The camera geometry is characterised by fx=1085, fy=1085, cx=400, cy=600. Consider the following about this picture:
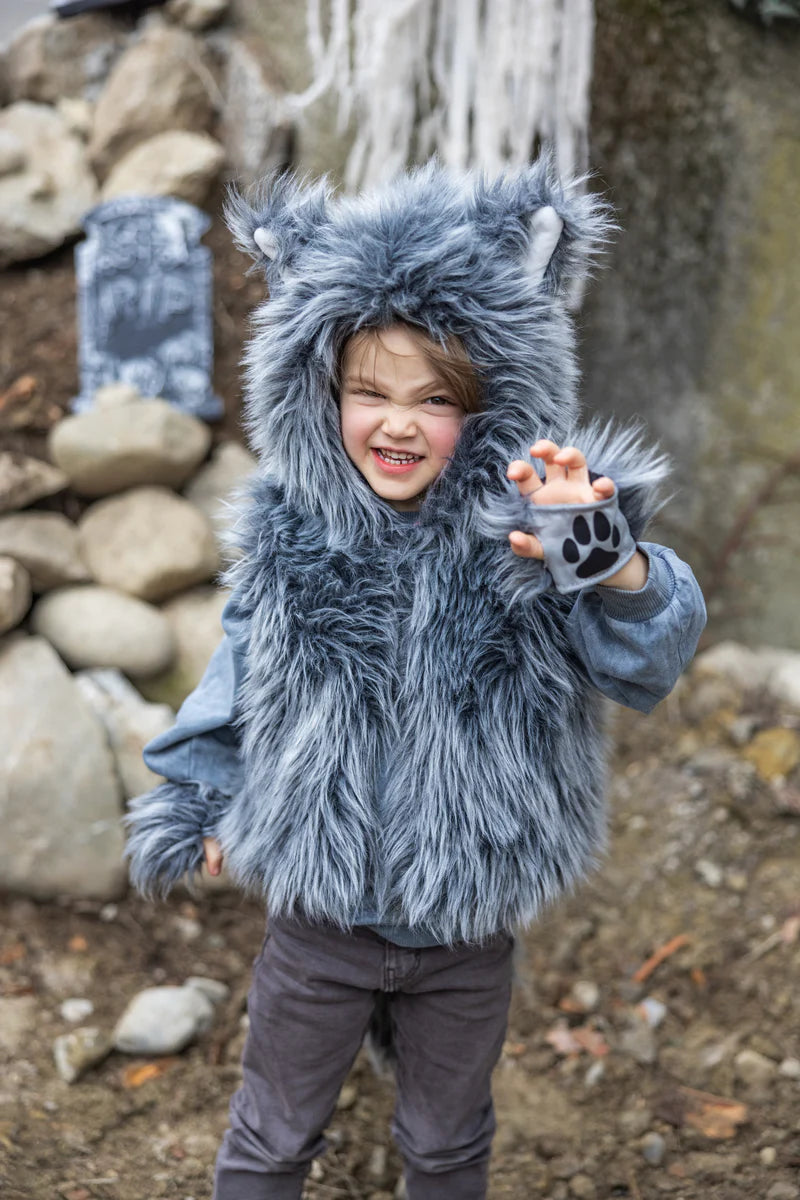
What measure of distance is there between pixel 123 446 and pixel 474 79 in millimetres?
1343

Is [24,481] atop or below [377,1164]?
atop

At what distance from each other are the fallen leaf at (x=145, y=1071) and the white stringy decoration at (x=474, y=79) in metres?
2.27

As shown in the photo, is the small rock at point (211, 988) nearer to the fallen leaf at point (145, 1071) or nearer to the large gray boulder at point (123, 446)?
the fallen leaf at point (145, 1071)

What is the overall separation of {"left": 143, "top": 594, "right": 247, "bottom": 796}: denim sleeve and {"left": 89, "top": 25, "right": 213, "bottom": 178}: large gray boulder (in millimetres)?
2389

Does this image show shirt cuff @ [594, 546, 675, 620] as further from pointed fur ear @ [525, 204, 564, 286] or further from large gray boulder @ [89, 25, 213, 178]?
large gray boulder @ [89, 25, 213, 178]

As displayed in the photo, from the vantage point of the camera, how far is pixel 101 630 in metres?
2.76

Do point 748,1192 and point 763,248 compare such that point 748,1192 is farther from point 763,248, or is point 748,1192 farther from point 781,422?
point 763,248

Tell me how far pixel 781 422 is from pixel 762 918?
1539mm

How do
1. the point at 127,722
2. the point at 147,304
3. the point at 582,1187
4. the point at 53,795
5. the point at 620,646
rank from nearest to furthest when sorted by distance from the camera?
the point at 620,646 → the point at 582,1187 → the point at 53,795 → the point at 127,722 → the point at 147,304

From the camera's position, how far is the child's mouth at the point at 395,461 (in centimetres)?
150

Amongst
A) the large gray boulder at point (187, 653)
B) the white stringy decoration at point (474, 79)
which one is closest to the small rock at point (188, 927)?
the large gray boulder at point (187, 653)

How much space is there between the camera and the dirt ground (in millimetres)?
1997

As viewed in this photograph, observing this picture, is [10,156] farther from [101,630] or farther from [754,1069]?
[754,1069]

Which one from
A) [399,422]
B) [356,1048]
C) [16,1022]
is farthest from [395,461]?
[16,1022]
